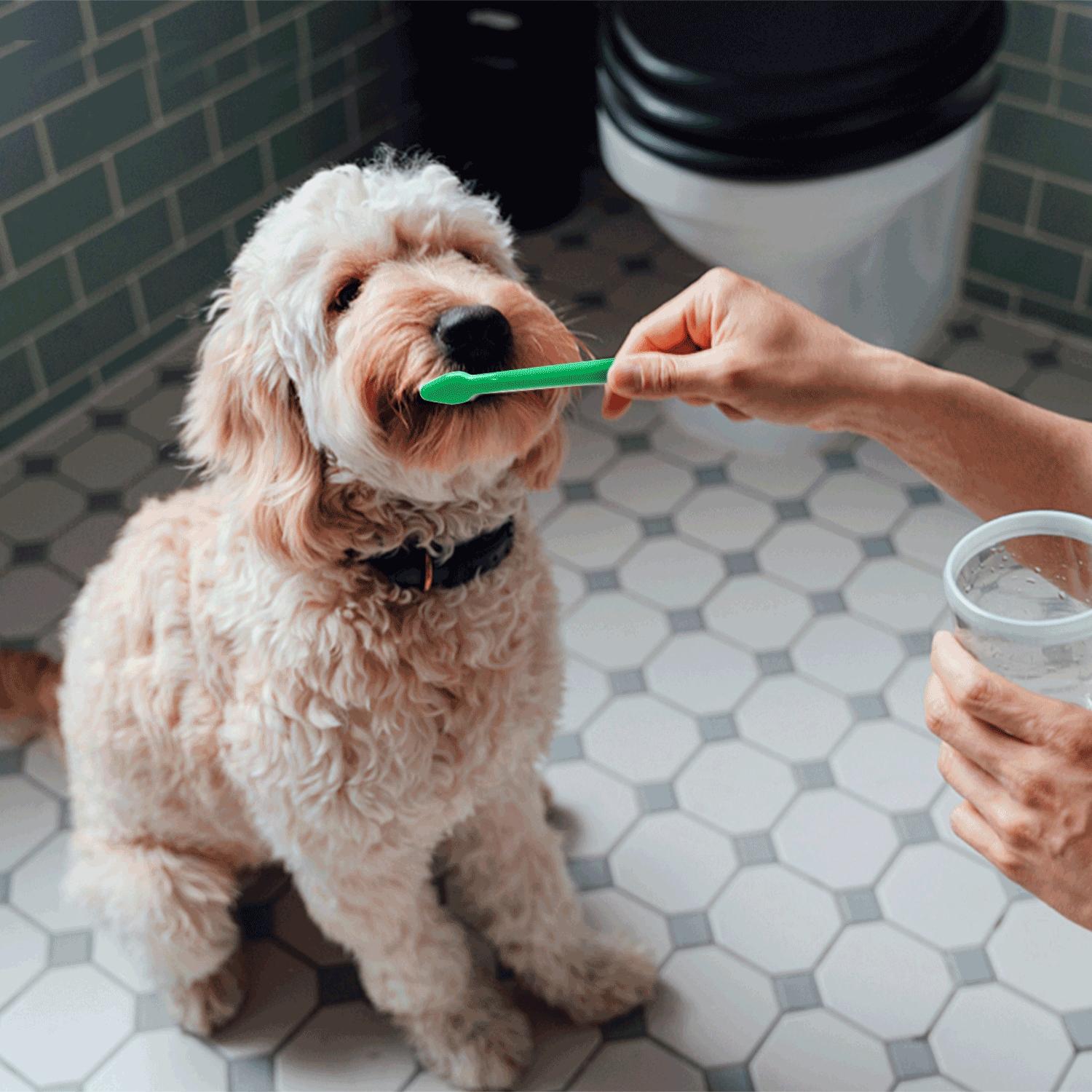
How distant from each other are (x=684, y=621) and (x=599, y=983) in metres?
0.57

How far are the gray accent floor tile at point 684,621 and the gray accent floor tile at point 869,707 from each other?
234 mm

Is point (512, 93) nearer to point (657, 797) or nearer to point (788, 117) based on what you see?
point (788, 117)

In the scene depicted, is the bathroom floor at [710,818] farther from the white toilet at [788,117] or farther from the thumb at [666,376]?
the thumb at [666,376]

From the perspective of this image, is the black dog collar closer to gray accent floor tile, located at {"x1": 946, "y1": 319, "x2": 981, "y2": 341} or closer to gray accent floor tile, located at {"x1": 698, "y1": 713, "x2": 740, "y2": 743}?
gray accent floor tile, located at {"x1": 698, "y1": 713, "x2": 740, "y2": 743}

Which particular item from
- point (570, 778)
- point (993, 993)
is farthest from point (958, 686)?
point (570, 778)

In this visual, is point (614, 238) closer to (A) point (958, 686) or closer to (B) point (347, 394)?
(B) point (347, 394)

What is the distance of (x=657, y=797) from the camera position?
1721mm

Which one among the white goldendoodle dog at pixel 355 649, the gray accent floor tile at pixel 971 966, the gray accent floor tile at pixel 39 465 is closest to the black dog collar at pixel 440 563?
the white goldendoodle dog at pixel 355 649

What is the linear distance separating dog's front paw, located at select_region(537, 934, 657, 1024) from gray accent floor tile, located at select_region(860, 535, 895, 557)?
2.42 ft

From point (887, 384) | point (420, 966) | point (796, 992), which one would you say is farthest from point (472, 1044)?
point (887, 384)

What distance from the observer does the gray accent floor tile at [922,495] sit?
2.04 m

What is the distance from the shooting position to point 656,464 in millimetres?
2129

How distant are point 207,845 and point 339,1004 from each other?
0.29 metres

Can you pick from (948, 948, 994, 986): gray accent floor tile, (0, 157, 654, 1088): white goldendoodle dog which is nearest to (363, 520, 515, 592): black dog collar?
(0, 157, 654, 1088): white goldendoodle dog
